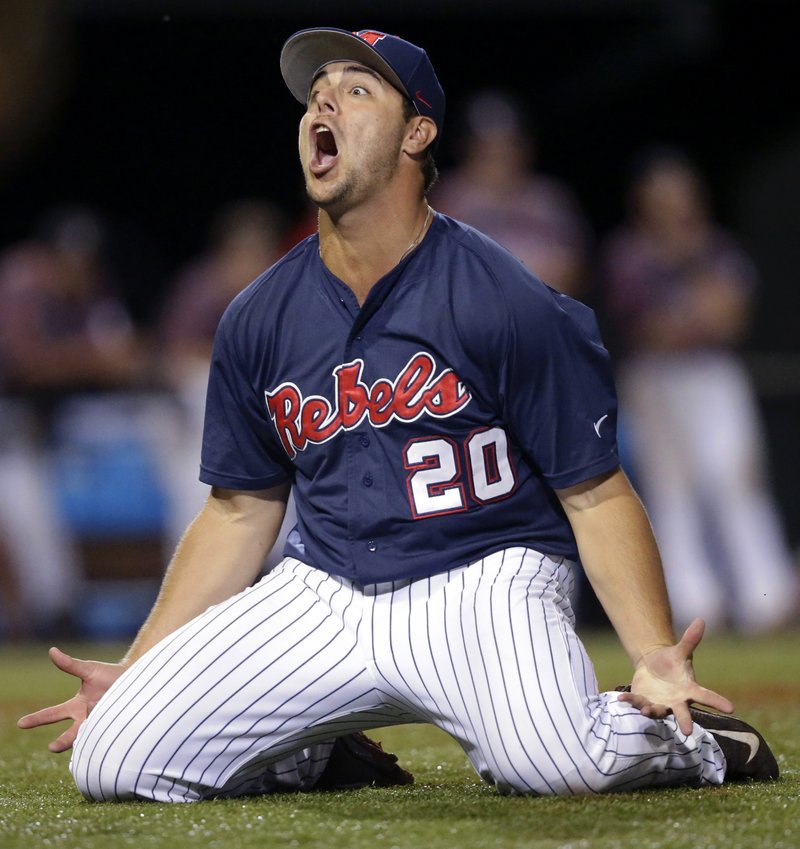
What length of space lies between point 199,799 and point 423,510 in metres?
0.67

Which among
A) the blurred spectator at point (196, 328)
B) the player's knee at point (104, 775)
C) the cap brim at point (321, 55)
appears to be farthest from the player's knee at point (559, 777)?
the blurred spectator at point (196, 328)

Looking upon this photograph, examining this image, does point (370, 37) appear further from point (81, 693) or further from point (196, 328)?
point (196, 328)

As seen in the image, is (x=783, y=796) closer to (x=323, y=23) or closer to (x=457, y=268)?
(x=457, y=268)

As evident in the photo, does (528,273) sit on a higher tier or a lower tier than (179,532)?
higher

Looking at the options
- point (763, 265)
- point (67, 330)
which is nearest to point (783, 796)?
point (67, 330)

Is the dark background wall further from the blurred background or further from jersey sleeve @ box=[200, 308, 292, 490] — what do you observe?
jersey sleeve @ box=[200, 308, 292, 490]

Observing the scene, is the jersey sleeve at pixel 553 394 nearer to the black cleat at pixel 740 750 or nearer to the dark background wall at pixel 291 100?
the black cleat at pixel 740 750

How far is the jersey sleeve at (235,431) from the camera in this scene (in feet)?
9.93

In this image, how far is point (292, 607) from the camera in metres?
2.87

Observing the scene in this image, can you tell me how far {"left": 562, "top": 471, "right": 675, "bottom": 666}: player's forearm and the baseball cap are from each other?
845mm

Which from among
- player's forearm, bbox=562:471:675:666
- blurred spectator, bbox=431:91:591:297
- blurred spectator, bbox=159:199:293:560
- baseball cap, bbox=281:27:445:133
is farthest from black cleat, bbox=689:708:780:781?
blurred spectator, bbox=159:199:293:560

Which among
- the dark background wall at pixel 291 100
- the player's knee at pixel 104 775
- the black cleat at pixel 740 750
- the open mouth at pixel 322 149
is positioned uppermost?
the dark background wall at pixel 291 100

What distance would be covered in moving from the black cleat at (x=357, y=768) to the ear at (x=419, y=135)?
3.81 feet

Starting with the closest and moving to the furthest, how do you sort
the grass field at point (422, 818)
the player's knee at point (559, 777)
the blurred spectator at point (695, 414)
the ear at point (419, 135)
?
the grass field at point (422, 818) < the player's knee at point (559, 777) < the ear at point (419, 135) < the blurred spectator at point (695, 414)
